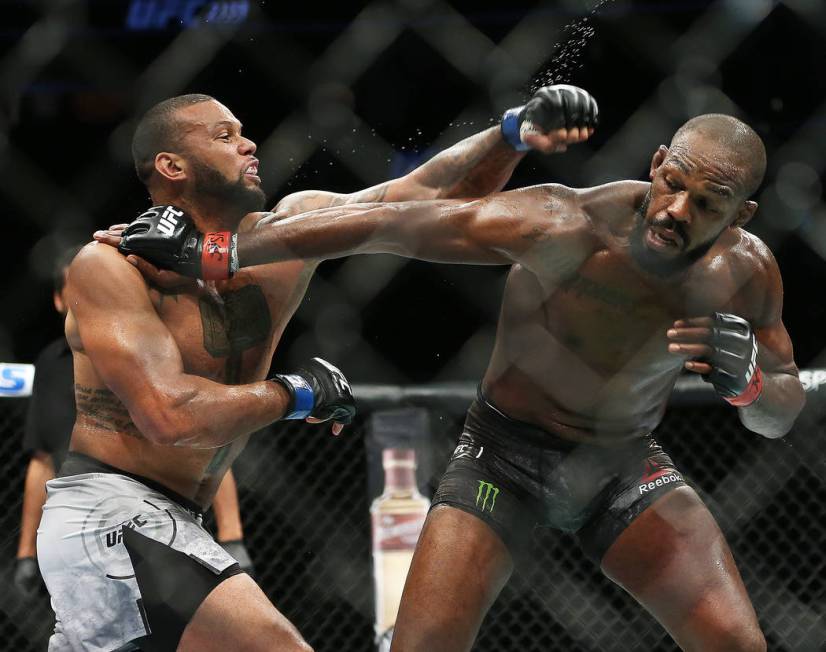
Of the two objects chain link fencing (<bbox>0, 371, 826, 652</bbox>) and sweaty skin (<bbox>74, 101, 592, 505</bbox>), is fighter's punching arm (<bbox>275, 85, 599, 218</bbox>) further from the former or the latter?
chain link fencing (<bbox>0, 371, 826, 652</bbox>)

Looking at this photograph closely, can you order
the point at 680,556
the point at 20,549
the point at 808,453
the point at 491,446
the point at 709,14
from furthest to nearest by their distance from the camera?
1. the point at 709,14
2. the point at 808,453
3. the point at 20,549
4. the point at 491,446
5. the point at 680,556

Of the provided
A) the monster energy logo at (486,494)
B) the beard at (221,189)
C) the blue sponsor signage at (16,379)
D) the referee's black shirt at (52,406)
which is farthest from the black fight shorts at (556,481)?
the blue sponsor signage at (16,379)

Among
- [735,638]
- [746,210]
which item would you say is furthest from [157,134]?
[735,638]

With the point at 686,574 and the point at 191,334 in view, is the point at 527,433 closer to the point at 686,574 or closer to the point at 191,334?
the point at 686,574

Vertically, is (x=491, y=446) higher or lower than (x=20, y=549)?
higher

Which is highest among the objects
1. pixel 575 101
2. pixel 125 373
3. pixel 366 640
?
pixel 575 101

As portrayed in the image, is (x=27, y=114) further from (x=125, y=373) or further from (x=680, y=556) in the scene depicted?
(x=680, y=556)

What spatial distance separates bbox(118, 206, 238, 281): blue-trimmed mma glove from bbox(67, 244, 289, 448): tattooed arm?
53mm

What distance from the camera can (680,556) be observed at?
2.05 meters

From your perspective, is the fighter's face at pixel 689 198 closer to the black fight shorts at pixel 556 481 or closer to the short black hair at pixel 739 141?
the short black hair at pixel 739 141

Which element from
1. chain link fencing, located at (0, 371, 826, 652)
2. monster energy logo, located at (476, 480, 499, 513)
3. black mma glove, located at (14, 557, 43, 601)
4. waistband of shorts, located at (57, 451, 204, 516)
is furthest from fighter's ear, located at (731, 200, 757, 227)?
black mma glove, located at (14, 557, 43, 601)

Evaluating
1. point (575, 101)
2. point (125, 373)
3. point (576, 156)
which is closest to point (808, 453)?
point (576, 156)

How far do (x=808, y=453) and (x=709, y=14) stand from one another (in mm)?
1612

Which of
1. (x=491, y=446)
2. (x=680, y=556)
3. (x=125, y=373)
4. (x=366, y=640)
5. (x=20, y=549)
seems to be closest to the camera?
(x=125, y=373)
